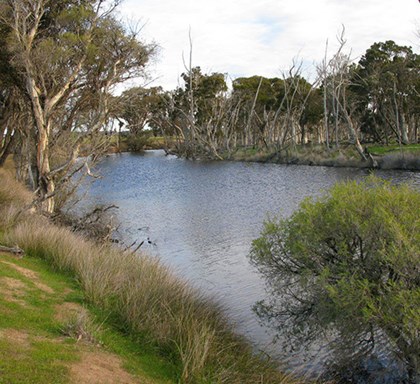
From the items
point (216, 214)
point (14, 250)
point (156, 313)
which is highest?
point (14, 250)

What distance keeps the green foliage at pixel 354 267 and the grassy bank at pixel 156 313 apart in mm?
1162

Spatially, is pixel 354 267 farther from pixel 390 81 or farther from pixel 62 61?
pixel 390 81

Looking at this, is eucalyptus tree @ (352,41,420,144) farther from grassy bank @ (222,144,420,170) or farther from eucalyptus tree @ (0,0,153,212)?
eucalyptus tree @ (0,0,153,212)

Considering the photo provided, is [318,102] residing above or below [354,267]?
above

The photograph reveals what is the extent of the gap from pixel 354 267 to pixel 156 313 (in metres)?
2.90

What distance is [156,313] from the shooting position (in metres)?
7.23

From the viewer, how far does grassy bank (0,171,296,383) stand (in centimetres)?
612

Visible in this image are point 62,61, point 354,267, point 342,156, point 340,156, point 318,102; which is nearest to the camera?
point 354,267

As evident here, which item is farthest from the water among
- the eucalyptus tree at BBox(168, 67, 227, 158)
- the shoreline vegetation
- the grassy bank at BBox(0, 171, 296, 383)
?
the eucalyptus tree at BBox(168, 67, 227, 158)

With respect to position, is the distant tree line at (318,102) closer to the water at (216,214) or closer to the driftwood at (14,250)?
the water at (216,214)

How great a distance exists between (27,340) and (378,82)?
4600cm

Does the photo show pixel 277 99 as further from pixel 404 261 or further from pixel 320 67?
pixel 404 261

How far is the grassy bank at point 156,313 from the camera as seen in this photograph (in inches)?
241

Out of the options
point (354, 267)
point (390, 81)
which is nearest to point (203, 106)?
point (390, 81)
